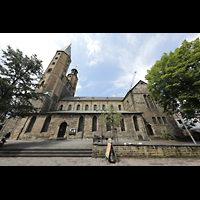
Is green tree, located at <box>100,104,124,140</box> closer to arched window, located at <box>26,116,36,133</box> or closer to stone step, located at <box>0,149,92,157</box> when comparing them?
stone step, located at <box>0,149,92,157</box>

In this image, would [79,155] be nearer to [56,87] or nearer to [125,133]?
[125,133]

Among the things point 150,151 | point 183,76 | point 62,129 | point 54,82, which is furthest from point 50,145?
point 54,82

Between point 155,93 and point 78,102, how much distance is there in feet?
64.0

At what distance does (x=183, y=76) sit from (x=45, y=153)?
15.4 meters

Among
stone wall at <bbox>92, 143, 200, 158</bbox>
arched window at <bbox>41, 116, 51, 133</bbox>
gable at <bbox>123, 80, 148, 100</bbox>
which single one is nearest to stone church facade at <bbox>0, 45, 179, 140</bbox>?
arched window at <bbox>41, 116, 51, 133</bbox>

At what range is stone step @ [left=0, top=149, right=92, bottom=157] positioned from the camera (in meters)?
6.27

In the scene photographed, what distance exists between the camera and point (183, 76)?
27.3ft

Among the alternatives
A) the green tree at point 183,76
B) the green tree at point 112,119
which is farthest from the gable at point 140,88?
the green tree at point 112,119

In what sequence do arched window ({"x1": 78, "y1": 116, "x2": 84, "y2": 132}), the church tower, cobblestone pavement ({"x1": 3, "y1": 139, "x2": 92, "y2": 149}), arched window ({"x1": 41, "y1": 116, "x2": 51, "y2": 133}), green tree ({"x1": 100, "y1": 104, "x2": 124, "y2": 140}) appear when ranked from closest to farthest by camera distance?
cobblestone pavement ({"x1": 3, "y1": 139, "x2": 92, "y2": 149}) < green tree ({"x1": 100, "y1": 104, "x2": 124, "y2": 140}) < arched window ({"x1": 41, "y1": 116, "x2": 51, "y2": 133}) < arched window ({"x1": 78, "y1": 116, "x2": 84, "y2": 132}) < the church tower

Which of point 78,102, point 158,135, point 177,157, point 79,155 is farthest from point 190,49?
point 78,102

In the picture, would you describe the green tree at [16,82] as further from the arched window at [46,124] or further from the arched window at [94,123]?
the arched window at [94,123]

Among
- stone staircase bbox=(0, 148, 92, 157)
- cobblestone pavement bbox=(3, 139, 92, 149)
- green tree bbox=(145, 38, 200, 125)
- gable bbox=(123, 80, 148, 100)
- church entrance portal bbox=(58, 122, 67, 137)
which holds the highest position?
gable bbox=(123, 80, 148, 100)

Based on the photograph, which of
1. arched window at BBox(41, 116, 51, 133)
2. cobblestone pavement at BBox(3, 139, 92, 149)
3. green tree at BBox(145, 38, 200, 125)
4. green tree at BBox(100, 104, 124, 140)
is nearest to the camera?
cobblestone pavement at BBox(3, 139, 92, 149)

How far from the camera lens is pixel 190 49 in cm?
859
